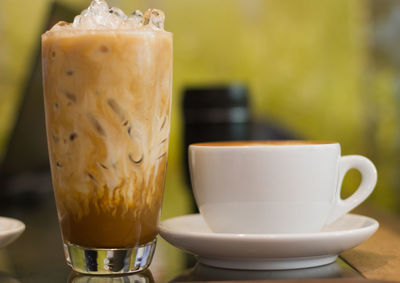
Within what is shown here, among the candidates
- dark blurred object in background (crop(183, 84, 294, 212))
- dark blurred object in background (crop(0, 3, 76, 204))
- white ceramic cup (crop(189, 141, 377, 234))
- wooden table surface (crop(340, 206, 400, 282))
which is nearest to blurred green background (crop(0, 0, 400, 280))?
dark blurred object in background (crop(0, 3, 76, 204))

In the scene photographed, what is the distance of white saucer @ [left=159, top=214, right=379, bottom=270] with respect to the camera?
24.6 inches

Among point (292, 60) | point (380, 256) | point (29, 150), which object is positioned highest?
point (292, 60)

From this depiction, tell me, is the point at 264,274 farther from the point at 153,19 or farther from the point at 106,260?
the point at 153,19

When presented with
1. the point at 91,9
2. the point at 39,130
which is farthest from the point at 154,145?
the point at 39,130

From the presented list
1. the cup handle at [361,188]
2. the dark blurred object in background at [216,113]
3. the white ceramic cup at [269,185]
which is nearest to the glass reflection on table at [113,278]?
the white ceramic cup at [269,185]

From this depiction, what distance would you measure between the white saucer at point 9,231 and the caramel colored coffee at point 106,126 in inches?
2.7

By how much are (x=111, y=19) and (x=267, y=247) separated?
289 millimetres

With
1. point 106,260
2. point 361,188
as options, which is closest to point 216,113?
point 361,188

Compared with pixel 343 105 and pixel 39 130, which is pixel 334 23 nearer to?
pixel 343 105

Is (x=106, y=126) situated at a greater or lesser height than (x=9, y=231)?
greater

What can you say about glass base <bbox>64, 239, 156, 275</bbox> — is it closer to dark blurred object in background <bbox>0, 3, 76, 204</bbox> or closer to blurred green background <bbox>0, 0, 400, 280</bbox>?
dark blurred object in background <bbox>0, 3, 76, 204</bbox>

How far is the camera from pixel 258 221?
73 centimetres

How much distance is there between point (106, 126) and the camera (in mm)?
651

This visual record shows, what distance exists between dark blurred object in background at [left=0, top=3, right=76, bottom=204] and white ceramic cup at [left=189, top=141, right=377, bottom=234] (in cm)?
109
